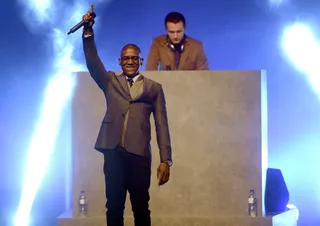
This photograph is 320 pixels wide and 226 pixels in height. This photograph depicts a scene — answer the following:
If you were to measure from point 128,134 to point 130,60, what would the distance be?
1.24 feet

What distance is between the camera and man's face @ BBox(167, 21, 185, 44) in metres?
4.92

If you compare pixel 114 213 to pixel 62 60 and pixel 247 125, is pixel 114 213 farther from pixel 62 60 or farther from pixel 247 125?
pixel 62 60

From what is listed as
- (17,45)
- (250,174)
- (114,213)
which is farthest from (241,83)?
(17,45)

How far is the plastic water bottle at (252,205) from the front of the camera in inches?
188

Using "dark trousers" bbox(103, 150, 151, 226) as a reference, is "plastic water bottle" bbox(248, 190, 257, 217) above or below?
below

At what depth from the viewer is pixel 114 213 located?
3.32m

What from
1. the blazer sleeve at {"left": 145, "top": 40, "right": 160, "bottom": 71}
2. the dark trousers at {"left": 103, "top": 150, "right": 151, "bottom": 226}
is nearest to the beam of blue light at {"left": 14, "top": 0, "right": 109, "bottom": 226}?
the blazer sleeve at {"left": 145, "top": 40, "right": 160, "bottom": 71}

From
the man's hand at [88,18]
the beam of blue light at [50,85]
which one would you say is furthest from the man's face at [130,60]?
the beam of blue light at [50,85]

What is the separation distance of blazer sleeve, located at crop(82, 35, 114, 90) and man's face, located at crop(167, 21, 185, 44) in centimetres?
160

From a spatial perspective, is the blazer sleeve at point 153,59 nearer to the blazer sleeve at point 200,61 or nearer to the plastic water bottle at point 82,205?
the blazer sleeve at point 200,61

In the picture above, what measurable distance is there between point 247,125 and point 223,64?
1.53 m

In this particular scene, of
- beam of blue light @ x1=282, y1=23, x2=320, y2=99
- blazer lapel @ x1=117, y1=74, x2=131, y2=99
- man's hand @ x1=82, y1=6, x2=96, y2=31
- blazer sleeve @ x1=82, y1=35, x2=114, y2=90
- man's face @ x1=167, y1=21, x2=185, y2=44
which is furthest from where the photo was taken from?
beam of blue light @ x1=282, y1=23, x2=320, y2=99

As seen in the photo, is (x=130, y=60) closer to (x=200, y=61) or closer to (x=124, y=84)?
(x=124, y=84)

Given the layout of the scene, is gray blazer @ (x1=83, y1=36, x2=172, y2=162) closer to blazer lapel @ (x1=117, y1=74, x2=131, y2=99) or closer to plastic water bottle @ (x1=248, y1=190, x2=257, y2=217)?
blazer lapel @ (x1=117, y1=74, x2=131, y2=99)
